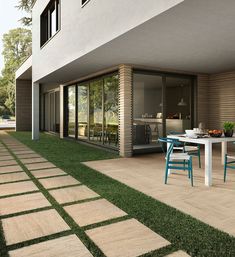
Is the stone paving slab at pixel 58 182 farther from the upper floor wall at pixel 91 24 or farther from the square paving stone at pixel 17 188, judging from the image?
the upper floor wall at pixel 91 24

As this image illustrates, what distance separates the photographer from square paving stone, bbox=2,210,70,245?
2.32 metres

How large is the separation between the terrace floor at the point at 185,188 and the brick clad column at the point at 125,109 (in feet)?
2.86

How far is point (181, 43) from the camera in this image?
4.74 meters

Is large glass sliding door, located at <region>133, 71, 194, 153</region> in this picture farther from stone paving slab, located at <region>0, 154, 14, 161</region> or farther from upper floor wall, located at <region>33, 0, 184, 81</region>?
stone paving slab, located at <region>0, 154, 14, 161</region>

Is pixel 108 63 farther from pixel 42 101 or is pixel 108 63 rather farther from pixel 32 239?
pixel 42 101

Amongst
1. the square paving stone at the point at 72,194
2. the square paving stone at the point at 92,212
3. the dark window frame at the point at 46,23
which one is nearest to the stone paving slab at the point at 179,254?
the square paving stone at the point at 92,212

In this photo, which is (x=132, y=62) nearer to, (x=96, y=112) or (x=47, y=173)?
(x=96, y=112)

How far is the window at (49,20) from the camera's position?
9213 millimetres

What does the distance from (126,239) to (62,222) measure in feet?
2.37

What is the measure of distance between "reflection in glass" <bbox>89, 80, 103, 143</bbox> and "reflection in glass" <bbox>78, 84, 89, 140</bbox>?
1.48 feet

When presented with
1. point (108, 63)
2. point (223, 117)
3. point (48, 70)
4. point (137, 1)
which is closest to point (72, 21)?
point (108, 63)

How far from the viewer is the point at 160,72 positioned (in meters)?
7.49

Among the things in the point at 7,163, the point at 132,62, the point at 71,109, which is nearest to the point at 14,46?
the point at 71,109

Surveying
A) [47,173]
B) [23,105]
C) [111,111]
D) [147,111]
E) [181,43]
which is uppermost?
[181,43]
